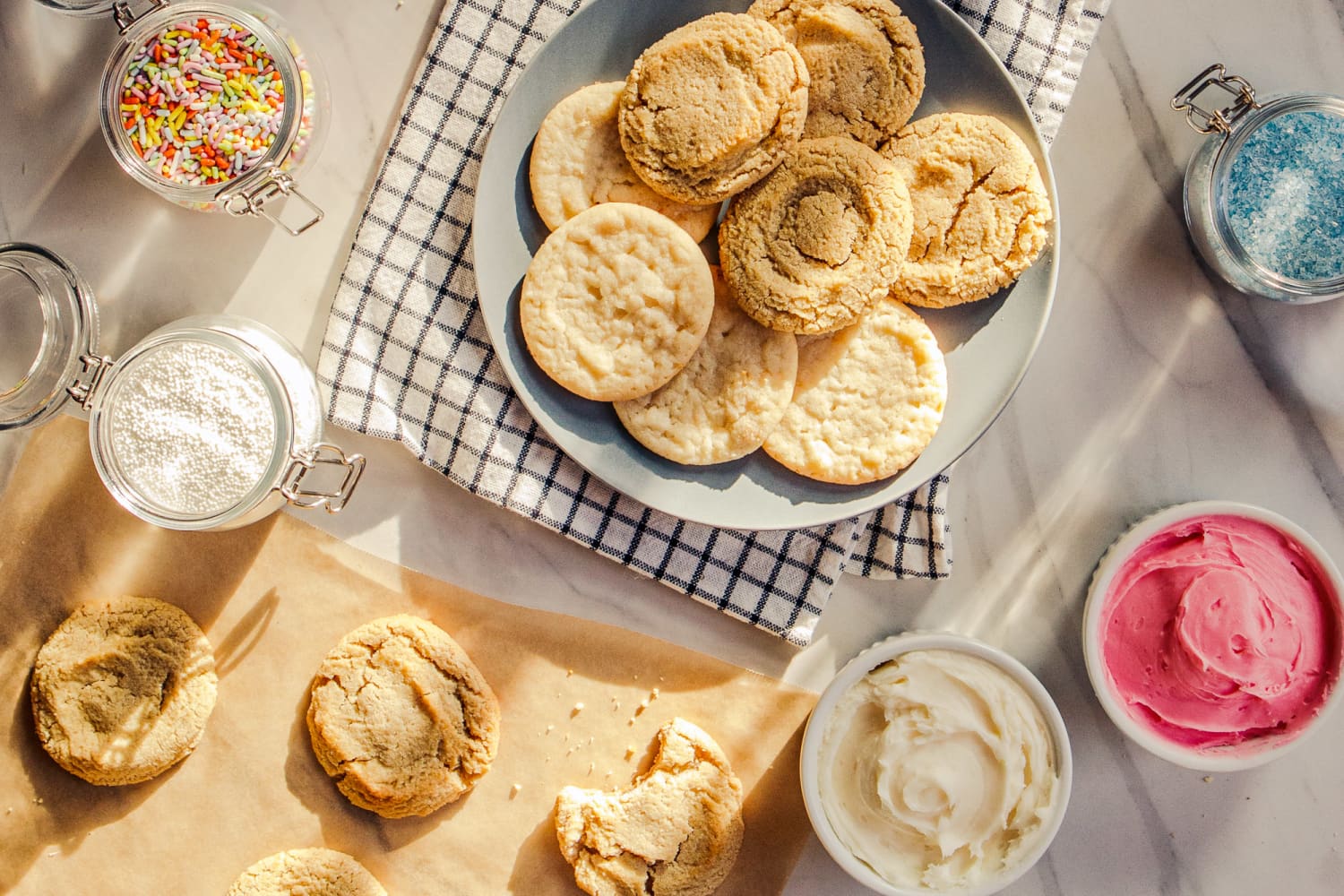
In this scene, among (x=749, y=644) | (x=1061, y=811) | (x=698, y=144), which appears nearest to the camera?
(x=698, y=144)

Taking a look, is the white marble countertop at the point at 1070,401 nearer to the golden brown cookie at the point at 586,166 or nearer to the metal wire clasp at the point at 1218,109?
the metal wire clasp at the point at 1218,109

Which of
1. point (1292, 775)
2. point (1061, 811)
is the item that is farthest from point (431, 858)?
point (1292, 775)

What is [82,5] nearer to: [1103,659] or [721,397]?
[721,397]

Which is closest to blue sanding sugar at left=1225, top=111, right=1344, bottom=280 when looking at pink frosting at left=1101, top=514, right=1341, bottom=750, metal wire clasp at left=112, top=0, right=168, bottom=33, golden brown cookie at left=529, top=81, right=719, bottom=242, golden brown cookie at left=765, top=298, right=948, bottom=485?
pink frosting at left=1101, top=514, right=1341, bottom=750

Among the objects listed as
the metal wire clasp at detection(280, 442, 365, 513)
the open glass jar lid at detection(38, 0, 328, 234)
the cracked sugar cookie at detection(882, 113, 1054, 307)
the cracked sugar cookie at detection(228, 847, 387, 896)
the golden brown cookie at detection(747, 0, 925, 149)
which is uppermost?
the golden brown cookie at detection(747, 0, 925, 149)

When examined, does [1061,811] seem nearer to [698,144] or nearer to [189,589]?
[698,144]

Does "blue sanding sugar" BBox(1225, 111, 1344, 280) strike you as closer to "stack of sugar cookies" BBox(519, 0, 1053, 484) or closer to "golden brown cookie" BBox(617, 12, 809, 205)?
"stack of sugar cookies" BBox(519, 0, 1053, 484)

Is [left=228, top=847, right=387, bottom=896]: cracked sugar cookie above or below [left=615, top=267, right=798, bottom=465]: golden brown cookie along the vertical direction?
below
